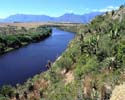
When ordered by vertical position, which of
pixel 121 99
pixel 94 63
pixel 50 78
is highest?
pixel 121 99

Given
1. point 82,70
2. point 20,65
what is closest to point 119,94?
point 82,70

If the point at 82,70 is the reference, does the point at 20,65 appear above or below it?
below

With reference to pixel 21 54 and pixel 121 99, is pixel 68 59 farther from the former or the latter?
pixel 21 54

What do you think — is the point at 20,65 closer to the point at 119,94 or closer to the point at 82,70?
the point at 82,70

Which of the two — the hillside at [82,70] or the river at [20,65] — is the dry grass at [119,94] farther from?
the river at [20,65]

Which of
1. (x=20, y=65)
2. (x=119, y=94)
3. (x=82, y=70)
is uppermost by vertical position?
(x=119, y=94)

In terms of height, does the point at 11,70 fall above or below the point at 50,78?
below

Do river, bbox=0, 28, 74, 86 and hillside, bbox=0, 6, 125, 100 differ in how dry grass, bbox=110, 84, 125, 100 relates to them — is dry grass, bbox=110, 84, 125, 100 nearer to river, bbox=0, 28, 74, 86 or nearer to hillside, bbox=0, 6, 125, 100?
hillside, bbox=0, 6, 125, 100

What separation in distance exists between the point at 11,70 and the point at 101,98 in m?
69.7

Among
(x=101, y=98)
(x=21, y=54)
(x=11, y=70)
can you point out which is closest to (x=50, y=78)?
(x=101, y=98)

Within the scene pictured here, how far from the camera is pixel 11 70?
90.1 metres

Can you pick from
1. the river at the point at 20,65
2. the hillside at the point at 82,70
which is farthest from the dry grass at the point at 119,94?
the river at the point at 20,65

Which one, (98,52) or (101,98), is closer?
(101,98)

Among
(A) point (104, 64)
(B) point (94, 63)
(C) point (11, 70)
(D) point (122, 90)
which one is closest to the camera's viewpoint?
(D) point (122, 90)
